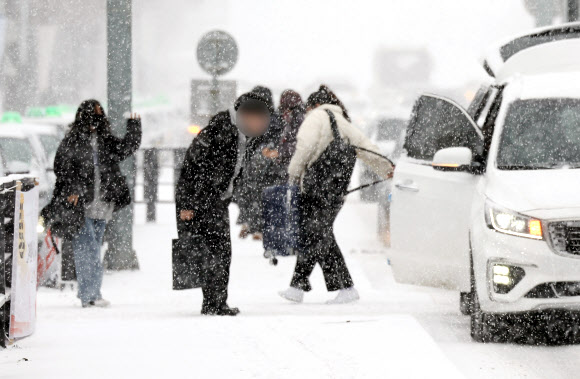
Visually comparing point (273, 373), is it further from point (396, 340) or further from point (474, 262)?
point (474, 262)

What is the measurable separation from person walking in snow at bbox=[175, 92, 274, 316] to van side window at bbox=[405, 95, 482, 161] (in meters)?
1.22

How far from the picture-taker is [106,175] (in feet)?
34.9

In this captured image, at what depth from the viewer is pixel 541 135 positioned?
8.91 metres

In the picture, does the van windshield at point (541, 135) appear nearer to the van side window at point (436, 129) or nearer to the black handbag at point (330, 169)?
the van side window at point (436, 129)

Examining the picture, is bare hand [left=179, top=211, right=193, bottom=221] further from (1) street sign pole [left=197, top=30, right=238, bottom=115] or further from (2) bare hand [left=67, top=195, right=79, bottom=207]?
(1) street sign pole [left=197, top=30, right=238, bottom=115]

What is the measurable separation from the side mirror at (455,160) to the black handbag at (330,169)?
5.68ft

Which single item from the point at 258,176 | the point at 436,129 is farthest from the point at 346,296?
the point at 258,176

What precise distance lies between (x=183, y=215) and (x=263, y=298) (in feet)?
8.27

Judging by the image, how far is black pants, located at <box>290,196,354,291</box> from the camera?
1050cm

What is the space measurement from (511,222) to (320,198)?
273 centimetres

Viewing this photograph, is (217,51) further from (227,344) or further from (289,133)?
(227,344)

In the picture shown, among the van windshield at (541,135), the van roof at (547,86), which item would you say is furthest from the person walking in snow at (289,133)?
the van windshield at (541,135)

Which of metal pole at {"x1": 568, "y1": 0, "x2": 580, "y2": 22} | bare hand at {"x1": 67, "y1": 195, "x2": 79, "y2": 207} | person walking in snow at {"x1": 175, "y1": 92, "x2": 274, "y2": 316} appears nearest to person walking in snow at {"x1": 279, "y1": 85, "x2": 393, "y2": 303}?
person walking in snow at {"x1": 175, "y1": 92, "x2": 274, "y2": 316}

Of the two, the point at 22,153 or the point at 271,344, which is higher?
the point at 22,153
